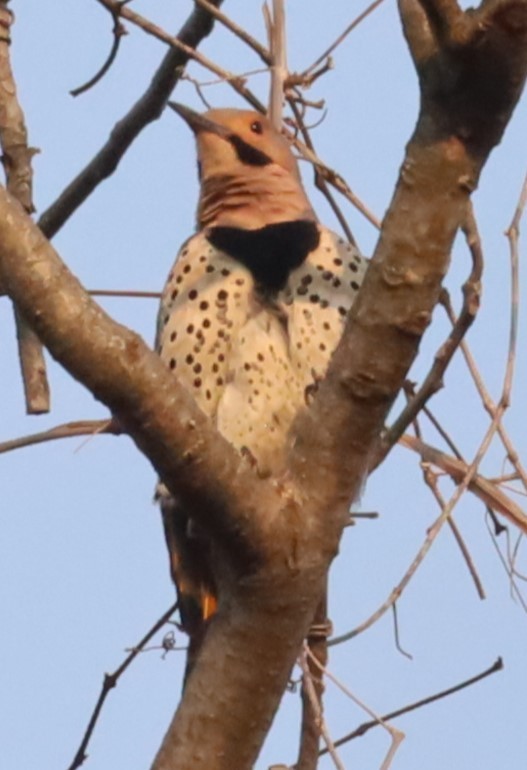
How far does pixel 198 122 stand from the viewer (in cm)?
401

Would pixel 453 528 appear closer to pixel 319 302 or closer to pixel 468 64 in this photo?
pixel 319 302

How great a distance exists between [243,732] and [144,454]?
39cm

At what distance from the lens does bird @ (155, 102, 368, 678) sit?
330 centimetres

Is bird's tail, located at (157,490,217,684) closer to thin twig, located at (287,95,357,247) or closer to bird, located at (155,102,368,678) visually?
bird, located at (155,102,368,678)

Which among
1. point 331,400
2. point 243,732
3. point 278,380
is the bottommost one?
point 243,732

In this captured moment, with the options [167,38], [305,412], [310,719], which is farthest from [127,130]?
[305,412]

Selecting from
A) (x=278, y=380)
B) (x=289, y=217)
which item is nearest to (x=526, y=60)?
(x=278, y=380)

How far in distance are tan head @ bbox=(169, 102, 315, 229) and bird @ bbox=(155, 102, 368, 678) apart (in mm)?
48

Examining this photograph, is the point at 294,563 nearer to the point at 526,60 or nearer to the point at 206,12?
the point at 526,60

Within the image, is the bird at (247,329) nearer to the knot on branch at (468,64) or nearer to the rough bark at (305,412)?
the rough bark at (305,412)

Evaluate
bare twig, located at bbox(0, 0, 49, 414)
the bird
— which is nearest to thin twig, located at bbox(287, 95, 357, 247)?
the bird

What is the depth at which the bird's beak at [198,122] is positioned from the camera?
398 cm

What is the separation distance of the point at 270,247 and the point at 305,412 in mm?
1453

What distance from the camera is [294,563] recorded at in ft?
6.70
